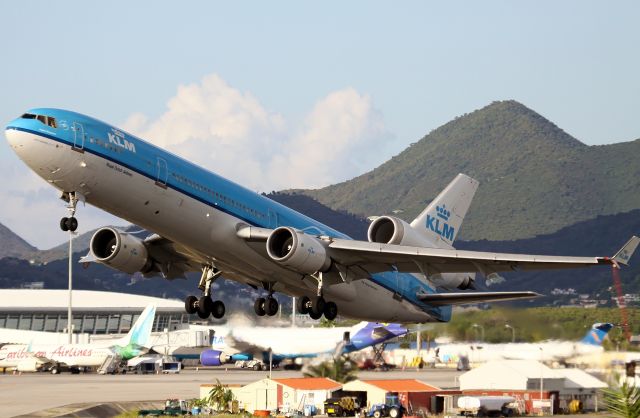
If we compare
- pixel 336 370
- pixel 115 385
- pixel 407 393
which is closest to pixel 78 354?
pixel 115 385

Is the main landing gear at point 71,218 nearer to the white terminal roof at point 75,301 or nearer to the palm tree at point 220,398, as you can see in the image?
the palm tree at point 220,398

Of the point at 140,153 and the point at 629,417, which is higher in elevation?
the point at 140,153

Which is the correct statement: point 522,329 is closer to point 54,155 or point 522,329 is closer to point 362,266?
point 362,266

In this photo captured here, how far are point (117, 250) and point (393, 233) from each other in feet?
37.8

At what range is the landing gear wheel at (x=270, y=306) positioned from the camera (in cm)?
4084

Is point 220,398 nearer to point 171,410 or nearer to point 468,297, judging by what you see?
point 171,410

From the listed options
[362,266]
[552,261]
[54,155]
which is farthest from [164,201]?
[552,261]

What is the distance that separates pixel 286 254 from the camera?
37.7m

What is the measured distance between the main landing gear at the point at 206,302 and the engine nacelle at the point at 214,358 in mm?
65141

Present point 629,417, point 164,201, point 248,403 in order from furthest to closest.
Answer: point 248,403 → point 164,201 → point 629,417

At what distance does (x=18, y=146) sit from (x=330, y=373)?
4216cm

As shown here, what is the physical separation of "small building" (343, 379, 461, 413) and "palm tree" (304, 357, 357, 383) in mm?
4568

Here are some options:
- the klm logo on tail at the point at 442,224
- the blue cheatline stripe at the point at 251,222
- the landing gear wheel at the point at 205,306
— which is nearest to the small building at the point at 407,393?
the blue cheatline stripe at the point at 251,222

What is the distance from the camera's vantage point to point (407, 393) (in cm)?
6297
